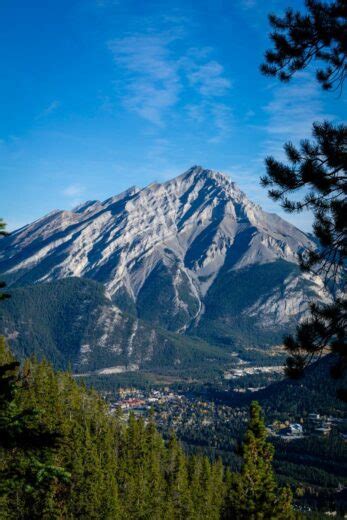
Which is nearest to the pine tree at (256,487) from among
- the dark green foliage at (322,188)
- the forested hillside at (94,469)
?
the forested hillside at (94,469)

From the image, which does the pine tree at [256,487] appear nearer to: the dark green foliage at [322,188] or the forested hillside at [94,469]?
the forested hillside at [94,469]

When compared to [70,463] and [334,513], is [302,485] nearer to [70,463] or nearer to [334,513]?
[334,513]

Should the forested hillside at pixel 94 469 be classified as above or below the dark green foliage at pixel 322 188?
below

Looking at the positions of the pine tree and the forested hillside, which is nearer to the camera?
the forested hillside

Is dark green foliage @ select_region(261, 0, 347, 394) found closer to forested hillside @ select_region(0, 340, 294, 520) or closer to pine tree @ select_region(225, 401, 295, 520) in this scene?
forested hillside @ select_region(0, 340, 294, 520)

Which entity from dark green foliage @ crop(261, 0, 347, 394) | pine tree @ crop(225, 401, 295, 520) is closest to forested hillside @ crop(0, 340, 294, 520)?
pine tree @ crop(225, 401, 295, 520)

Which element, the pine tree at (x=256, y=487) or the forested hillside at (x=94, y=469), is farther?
the pine tree at (x=256, y=487)

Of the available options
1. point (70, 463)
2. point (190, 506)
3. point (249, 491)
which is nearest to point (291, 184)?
point (249, 491)

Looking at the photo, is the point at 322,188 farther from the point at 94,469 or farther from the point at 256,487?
the point at 94,469

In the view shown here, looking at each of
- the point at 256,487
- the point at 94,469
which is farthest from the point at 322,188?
the point at 94,469
